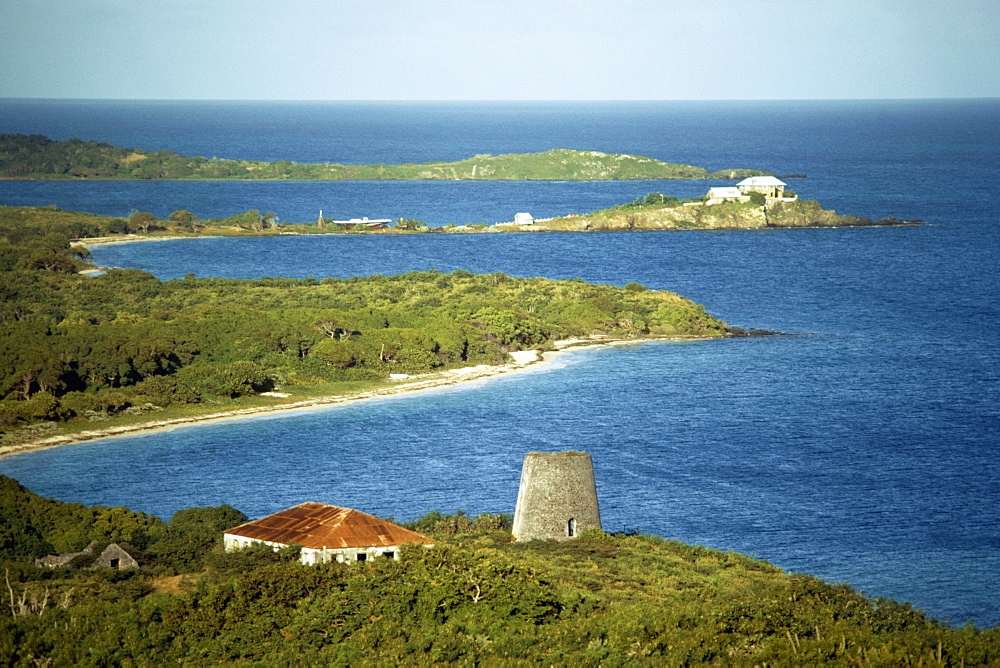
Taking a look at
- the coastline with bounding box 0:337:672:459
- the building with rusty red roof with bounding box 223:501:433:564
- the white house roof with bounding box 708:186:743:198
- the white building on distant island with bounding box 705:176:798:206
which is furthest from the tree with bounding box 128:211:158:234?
the building with rusty red roof with bounding box 223:501:433:564

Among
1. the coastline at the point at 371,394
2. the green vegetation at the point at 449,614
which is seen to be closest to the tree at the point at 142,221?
the coastline at the point at 371,394

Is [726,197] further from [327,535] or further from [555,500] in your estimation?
[327,535]

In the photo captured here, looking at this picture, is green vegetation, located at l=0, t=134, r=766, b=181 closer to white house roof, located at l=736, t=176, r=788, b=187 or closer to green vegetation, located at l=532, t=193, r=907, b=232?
white house roof, located at l=736, t=176, r=788, b=187


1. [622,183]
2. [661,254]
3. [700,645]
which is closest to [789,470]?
[700,645]

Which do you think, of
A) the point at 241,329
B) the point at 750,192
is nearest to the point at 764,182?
the point at 750,192

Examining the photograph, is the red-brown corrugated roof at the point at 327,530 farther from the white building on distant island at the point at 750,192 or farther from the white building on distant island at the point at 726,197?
the white building on distant island at the point at 726,197

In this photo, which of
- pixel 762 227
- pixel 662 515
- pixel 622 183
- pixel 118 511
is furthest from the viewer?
pixel 622 183

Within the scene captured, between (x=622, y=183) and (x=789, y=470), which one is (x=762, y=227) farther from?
(x=789, y=470)
